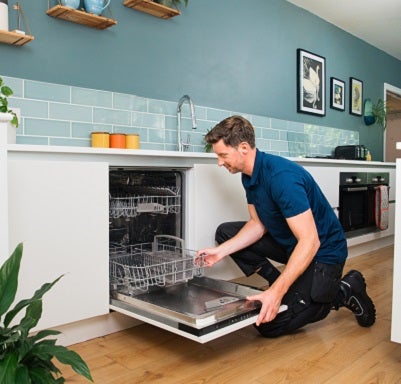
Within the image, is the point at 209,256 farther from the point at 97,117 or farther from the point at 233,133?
the point at 97,117

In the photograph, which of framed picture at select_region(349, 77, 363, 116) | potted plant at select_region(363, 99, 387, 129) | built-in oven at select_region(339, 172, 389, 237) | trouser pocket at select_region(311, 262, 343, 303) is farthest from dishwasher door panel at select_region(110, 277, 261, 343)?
potted plant at select_region(363, 99, 387, 129)

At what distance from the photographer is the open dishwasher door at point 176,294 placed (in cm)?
152

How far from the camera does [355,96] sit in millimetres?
4875

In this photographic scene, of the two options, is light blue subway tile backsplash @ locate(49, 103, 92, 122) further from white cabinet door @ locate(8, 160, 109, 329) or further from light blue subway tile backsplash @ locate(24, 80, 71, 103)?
white cabinet door @ locate(8, 160, 109, 329)

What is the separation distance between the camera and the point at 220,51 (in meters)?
3.26

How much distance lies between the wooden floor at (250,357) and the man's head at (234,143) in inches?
29.4

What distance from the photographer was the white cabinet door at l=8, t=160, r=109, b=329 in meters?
1.58

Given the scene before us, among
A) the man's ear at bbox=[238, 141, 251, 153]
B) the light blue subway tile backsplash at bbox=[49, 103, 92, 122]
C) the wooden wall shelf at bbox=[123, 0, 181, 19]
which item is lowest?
the man's ear at bbox=[238, 141, 251, 153]

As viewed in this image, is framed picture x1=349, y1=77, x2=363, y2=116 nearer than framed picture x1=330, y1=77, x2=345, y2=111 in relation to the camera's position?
No

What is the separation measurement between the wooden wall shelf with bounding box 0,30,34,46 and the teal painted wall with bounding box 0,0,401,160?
38 mm

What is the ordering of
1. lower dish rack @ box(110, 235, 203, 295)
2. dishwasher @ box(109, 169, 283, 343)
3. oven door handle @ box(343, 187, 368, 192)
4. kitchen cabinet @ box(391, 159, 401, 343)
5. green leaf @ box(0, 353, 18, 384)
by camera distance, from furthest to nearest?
1. oven door handle @ box(343, 187, 368, 192)
2. lower dish rack @ box(110, 235, 203, 295)
3. dishwasher @ box(109, 169, 283, 343)
4. kitchen cabinet @ box(391, 159, 401, 343)
5. green leaf @ box(0, 353, 18, 384)

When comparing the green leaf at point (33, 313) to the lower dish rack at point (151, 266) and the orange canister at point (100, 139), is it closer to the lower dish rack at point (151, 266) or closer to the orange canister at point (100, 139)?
the lower dish rack at point (151, 266)

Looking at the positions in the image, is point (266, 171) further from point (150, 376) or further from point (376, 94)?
point (376, 94)

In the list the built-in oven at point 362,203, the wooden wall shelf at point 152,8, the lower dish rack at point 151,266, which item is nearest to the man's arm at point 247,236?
the lower dish rack at point 151,266
